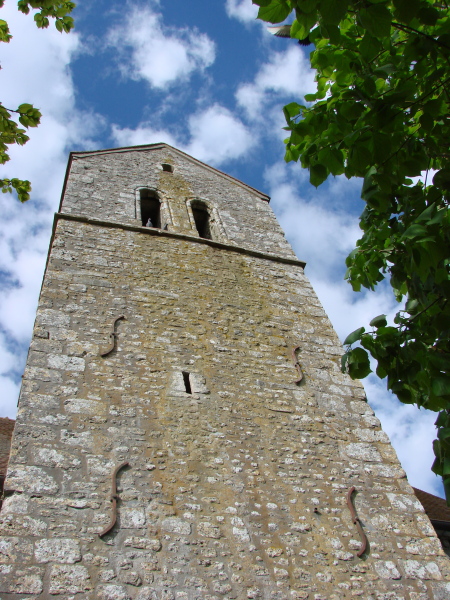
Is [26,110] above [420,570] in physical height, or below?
above

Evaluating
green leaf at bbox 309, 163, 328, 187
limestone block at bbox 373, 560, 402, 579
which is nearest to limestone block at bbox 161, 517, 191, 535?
limestone block at bbox 373, 560, 402, 579

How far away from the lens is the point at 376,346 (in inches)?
136

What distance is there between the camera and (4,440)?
7160 mm

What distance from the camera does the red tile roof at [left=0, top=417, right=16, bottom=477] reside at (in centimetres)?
613

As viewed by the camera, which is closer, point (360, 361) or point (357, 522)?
point (360, 361)

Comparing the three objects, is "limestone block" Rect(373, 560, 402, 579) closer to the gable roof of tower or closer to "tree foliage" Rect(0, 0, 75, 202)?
"tree foliage" Rect(0, 0, 75, 202)

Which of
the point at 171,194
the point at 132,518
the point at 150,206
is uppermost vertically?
the point at 171,194

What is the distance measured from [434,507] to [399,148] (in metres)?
5.92

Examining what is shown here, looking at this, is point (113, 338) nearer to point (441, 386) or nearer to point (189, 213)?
point (441, 386)

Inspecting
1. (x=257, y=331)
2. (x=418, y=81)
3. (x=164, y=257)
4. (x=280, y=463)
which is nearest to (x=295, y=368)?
(x=257, y=331)

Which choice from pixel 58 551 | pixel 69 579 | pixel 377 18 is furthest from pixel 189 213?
pixel 377 18

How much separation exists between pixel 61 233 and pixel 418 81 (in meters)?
5.30

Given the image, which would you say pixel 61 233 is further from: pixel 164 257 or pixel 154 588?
pixel 154 588

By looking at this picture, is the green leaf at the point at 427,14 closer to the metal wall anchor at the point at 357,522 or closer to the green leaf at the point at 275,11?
the green leaf at the point at 275,11
